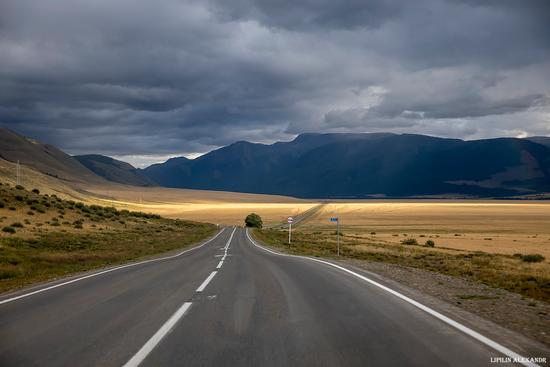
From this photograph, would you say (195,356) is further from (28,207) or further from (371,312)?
(28,207)

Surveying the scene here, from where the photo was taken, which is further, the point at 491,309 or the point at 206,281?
the point at 206,281

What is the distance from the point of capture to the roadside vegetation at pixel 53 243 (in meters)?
22.8

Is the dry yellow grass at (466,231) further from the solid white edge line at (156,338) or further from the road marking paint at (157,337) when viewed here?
the solid white edge line at (156,338)

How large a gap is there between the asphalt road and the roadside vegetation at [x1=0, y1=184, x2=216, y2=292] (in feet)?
21.5

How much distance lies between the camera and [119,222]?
65625 millimetres

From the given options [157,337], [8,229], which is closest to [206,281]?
[157,337]

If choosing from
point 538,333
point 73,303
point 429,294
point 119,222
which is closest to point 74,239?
Answer: point 119,222

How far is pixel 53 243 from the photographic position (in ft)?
116

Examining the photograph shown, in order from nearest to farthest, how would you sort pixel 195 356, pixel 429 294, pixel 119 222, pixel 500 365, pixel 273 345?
pixel 500 365 < pixel 195 356 < pixel 273 345 < pixel 429 294 < pixel 119 222

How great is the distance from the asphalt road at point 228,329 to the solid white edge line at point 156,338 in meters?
0.02

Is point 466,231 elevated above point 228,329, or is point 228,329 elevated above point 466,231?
point 228,329

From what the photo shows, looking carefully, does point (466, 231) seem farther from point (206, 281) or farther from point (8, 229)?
point (206, 281)

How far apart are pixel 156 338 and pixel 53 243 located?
31.2 m

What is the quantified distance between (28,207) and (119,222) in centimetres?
1403
